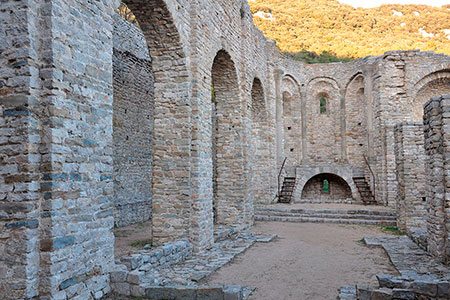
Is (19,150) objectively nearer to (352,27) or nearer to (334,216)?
(334,216)

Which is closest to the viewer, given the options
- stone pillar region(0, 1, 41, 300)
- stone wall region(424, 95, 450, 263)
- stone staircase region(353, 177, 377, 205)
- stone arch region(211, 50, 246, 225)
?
stone pillar region(0, 1, 41, 300)

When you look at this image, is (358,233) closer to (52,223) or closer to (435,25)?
(52,223)

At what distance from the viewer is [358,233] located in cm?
1116

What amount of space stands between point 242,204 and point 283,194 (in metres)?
6.88

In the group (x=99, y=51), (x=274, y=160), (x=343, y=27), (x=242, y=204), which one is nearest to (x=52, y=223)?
(x=99, y=51)

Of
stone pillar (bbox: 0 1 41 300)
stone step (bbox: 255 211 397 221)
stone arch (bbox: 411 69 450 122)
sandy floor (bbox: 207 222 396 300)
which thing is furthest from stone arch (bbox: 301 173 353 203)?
stone pillar (bbox: 0 1 41 300)

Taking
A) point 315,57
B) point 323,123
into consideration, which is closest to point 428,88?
point 323,123

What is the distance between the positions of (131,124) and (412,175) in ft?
29.0

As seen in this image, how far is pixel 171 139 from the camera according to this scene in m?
7.83

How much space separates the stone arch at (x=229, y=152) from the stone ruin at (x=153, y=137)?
0.03 m

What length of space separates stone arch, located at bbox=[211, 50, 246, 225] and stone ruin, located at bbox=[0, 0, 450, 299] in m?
0.03

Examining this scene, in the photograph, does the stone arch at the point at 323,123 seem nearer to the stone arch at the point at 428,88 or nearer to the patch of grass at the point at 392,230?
the stone arch at the point at 428,88

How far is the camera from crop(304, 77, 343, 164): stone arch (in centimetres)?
1975

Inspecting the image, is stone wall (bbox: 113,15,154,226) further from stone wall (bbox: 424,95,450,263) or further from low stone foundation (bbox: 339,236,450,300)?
stone wall (bbox: 424,95,450,263)
